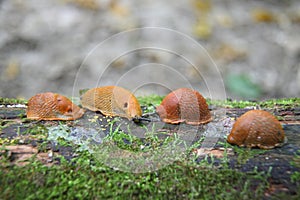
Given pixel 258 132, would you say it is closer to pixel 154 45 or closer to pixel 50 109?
pixel 50 109

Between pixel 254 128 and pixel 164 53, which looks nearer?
pixel 254 128

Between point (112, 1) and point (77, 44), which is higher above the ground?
point (112, 1)

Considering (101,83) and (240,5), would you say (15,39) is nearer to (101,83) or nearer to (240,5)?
(101,83)

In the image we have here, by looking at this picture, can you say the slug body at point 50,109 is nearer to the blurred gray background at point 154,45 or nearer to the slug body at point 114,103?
the slug body at point 114,103

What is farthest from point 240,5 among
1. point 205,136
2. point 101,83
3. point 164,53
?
point 205,136

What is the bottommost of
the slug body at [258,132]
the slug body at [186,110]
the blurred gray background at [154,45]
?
the slug body at [258,132]

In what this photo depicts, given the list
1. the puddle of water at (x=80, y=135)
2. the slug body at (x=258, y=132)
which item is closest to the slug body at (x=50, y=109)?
the puddle of water at (x=80, y=135)
